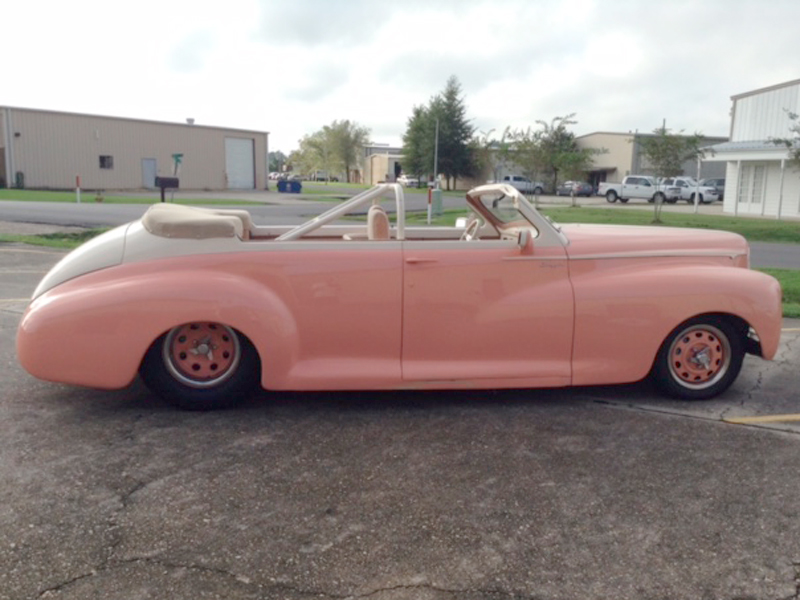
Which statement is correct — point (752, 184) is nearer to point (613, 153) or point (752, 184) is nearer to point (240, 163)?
point (613, 153)

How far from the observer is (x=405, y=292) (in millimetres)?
4988

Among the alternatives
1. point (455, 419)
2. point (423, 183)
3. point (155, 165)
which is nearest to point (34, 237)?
point (455, 419)

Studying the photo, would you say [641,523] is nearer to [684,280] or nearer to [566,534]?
[566,534]

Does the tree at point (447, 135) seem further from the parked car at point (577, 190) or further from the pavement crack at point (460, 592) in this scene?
the pavement crack at point (460, 592)

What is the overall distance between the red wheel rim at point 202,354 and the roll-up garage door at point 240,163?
55.0 m

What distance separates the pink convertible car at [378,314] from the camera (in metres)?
4.75

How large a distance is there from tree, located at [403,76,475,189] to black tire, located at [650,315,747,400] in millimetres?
64369

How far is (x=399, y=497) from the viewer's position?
12.1 ft

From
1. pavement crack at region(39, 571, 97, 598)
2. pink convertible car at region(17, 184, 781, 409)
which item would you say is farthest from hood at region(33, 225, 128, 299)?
pavement crack at region(39, 571, 97, 598)

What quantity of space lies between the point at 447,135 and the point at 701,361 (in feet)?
216

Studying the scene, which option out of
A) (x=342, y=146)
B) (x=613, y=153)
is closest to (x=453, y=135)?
(x=613, y=153)

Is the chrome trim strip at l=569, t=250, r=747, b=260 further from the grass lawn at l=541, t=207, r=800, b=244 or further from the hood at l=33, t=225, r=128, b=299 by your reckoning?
the grass lawn at l=541, t=207, r=800, b=244

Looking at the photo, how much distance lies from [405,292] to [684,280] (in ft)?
6.32

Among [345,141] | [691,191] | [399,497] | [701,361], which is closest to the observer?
[399,497]
